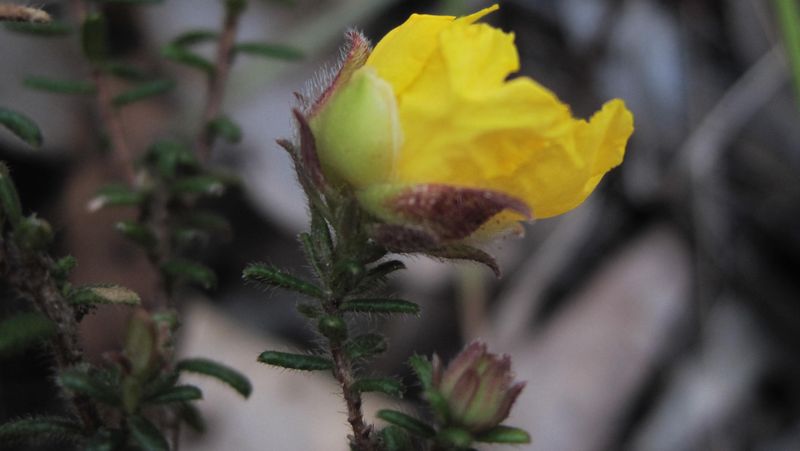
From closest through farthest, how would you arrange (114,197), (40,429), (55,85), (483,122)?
(483,122)
(40,429)
(114,197)
(55,85)

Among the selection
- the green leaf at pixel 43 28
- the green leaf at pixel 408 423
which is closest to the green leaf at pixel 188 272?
the green leaf at pixel 43 28

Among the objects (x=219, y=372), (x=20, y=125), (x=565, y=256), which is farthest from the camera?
(x=565, y=256)

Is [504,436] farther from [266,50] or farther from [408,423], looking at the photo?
[266,50]

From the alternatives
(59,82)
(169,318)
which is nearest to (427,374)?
(169,318)

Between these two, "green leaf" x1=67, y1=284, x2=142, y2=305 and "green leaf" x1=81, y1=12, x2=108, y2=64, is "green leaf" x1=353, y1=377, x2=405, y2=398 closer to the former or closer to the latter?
"green leaf" x1=67, y1=284, x2=142, y2=305

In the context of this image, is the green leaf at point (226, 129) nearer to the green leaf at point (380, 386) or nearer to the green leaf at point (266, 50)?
the green leaf at point (266, 50)

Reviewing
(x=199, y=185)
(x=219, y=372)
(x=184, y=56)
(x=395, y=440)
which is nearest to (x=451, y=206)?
(x=395, y=440)
